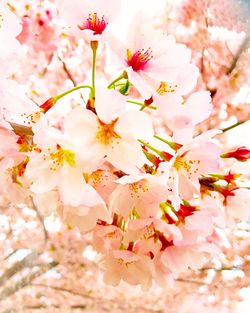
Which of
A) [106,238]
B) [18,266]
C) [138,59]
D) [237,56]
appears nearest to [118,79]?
[138,59]

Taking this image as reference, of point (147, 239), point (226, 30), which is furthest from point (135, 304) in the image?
point (147, 239)

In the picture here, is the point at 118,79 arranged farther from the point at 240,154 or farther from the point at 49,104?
the point at 240,154

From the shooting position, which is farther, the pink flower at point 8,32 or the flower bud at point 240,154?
the flower bud at point 240,154

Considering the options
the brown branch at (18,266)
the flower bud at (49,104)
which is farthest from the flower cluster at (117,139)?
the brown branch at (18,266)

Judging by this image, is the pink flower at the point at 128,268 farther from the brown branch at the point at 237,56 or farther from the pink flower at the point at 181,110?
the brown branch at the point at 237,56

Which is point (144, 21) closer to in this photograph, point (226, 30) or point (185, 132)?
point (185, 132)

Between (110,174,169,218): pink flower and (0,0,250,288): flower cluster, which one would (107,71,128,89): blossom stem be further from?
(110,174,169,218): pink flower
